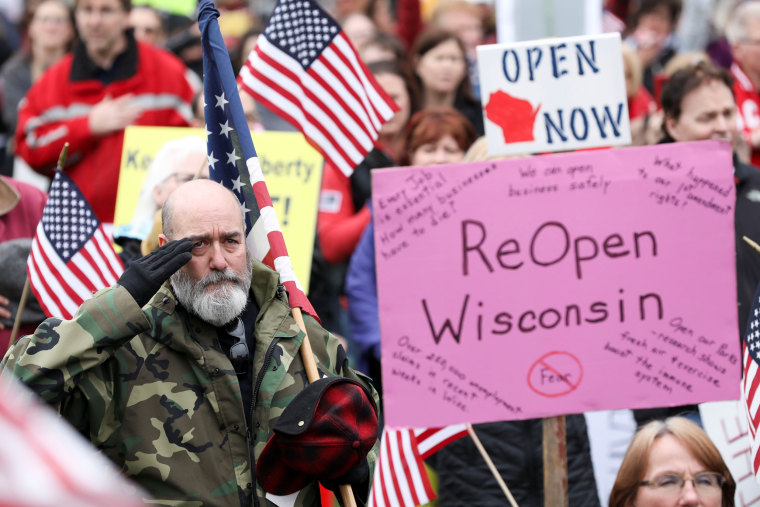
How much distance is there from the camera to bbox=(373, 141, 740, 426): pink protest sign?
4090 mm

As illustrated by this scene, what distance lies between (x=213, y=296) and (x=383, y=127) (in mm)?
3785

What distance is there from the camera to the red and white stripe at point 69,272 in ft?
15.6

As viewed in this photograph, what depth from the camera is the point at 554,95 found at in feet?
14.3

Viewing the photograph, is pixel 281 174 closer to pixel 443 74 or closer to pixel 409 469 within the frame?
pixel 409 469

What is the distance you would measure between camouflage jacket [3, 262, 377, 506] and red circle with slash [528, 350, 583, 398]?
35.5 inches

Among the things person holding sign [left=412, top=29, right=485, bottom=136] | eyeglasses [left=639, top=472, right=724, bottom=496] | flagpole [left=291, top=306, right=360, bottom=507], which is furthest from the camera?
person holding sign [left=412, top=29, right=485, bottom=136]

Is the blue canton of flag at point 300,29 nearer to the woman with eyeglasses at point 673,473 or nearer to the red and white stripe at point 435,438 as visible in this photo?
the red and white stripe at point 435,438

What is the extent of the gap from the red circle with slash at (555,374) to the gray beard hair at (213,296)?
1.06m

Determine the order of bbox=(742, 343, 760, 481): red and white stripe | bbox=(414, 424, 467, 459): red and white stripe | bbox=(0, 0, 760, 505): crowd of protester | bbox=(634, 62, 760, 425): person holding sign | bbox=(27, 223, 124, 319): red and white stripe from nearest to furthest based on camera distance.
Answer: bbox=(742, 343, 760, 481): red and white stripe
bbox=(27, 223, 124, 319): red and white stripe
bbox=(414, 424, 467, 459): red and white stripe
bbox=(0, 0, 760, 505): crowd of protester
bbox=(634, 62, 760, 425): person holding sign

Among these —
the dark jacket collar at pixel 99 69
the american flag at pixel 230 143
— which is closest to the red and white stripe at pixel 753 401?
the american flag at pixel 230 143

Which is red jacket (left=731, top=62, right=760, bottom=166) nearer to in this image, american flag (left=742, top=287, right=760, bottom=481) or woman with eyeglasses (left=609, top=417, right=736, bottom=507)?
american flag (left=742, top=287, right=760, bottom=481)

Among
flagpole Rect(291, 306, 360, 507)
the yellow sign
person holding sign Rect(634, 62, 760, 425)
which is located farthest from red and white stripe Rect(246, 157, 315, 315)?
person holding sign Rect(634, 62, 760, 425)

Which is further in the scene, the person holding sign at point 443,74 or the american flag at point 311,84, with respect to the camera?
the person holding sign at point 443,74

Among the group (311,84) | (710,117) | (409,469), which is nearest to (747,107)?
(710,117)
